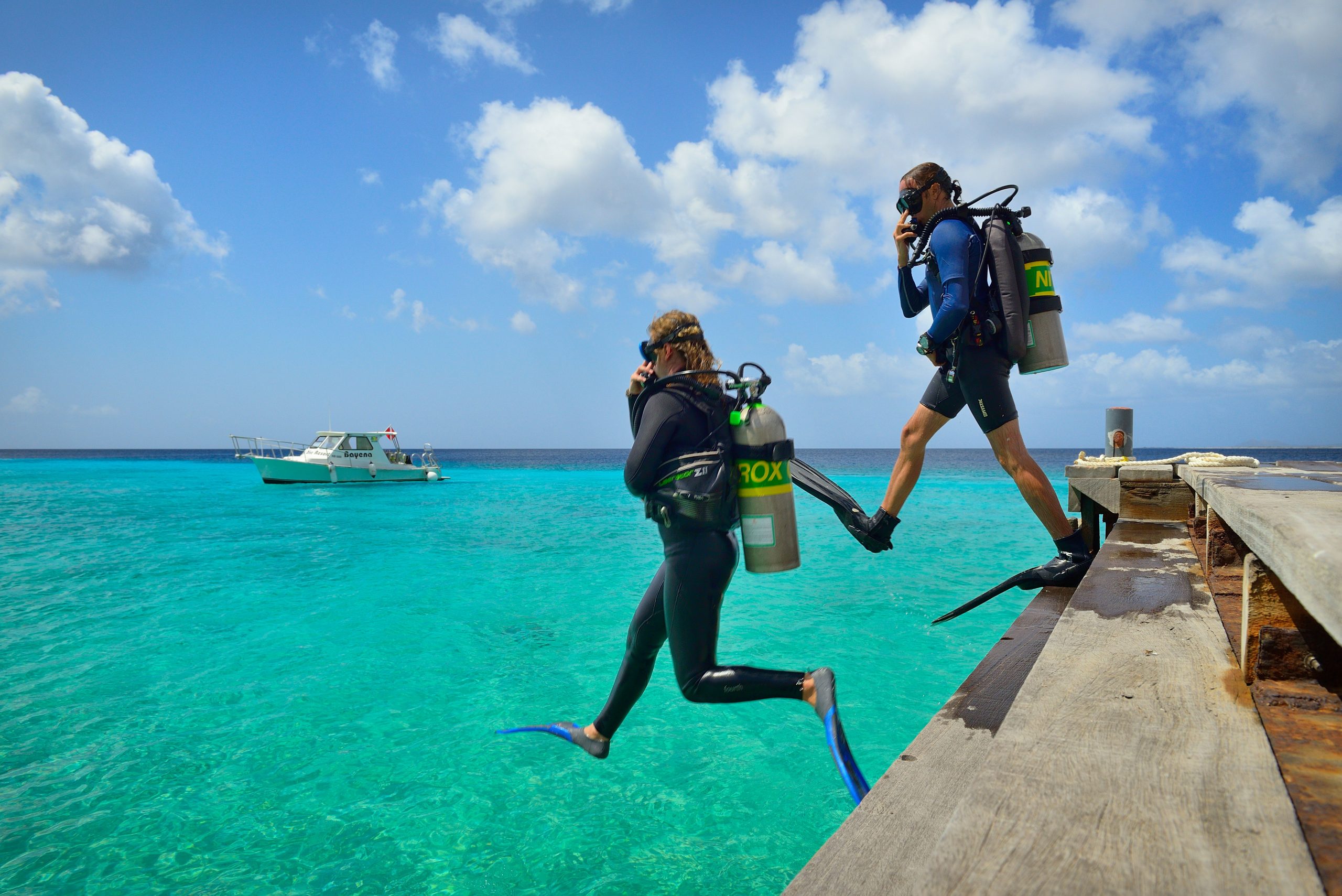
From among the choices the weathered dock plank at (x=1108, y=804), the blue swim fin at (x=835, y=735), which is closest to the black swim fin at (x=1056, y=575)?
the blue swim fin at (x=835, y=735)

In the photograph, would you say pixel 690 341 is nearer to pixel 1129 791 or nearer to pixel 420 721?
pixel 1129 791

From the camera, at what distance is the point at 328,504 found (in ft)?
77.6

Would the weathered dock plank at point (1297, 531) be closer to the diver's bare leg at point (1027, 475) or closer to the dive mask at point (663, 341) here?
the diver's bare leg at point (1027, 475)

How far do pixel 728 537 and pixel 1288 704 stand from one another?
1762 mm

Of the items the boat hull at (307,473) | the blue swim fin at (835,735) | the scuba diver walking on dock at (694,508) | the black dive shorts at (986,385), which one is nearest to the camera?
the blue swim fin at (835,735)

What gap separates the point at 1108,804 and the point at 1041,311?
10.2 feet

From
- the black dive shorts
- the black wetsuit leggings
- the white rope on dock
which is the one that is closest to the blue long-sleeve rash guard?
the black dive shorts

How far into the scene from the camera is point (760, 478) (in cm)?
285

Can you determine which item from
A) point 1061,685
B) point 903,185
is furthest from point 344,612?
point 1061,685

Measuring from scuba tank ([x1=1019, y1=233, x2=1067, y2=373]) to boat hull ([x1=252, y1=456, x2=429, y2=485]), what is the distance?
114 feet

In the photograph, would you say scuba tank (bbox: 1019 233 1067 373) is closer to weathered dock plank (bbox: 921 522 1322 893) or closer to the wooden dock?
the wooden dock

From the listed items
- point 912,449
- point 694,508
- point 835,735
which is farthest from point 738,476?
point 912,449

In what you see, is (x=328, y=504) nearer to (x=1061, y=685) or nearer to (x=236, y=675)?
(x=236, y=675)

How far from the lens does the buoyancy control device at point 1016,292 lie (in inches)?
140
